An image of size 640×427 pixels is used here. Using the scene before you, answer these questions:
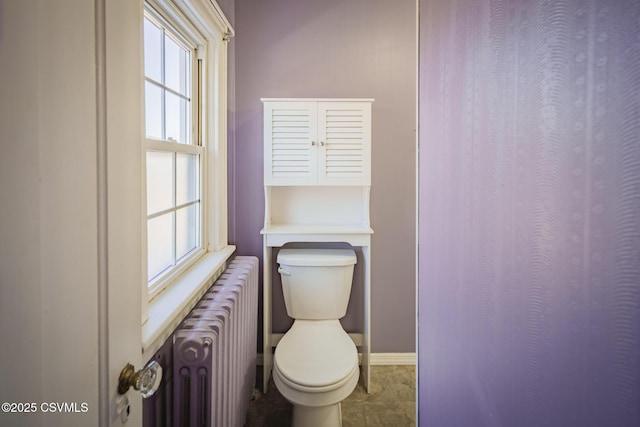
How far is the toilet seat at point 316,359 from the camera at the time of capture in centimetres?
148

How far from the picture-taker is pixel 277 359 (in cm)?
161

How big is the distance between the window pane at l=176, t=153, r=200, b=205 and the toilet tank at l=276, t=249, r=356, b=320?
617 mm

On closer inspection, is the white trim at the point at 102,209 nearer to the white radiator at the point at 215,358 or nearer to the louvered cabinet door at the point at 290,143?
the white radiator at the point at 215,358

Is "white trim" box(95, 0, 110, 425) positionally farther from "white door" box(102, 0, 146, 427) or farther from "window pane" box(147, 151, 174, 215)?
"window pane" box(147, 151, 174, 215)

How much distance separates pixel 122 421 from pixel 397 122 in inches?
80.7

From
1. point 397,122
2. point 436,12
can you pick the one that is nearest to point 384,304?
point 397,122

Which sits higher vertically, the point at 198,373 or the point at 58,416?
the point at 58,416

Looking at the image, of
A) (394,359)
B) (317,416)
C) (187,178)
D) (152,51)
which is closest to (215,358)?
(317,416)

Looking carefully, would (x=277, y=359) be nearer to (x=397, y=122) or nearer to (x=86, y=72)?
(x=86, y=72)

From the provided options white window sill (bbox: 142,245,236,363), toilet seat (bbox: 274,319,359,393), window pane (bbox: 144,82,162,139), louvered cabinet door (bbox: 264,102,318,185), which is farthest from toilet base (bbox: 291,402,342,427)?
window pane (bbox: 144,82,162,139)

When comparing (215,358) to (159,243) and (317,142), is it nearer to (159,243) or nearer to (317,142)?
(159,243)

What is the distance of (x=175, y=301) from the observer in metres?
1.15

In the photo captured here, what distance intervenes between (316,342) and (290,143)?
108cm

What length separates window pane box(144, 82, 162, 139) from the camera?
1.20 m
